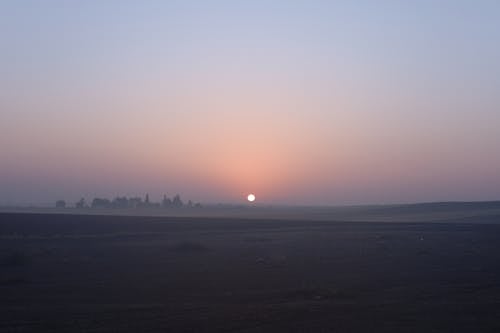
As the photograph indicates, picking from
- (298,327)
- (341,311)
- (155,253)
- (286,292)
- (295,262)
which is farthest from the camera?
(155,253)

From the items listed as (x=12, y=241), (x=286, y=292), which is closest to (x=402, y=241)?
(x=12, y=241)

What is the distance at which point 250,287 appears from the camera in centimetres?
4081

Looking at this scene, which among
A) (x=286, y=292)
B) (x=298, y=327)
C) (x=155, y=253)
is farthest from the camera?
(x=155, y=253)

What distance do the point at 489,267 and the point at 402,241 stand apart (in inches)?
1235

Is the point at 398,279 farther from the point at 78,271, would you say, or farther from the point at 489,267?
the point at 78,271

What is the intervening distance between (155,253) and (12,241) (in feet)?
68.3

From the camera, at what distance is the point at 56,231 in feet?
343

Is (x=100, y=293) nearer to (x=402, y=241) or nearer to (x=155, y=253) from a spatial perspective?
(x=155, y=253)

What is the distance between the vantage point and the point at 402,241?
276 ft

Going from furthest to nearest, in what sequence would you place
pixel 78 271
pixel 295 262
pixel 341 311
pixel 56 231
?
pixel 56 231 → pixel 295 262 → pixel 78 271 → pixel 341 311

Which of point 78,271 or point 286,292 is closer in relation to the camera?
point 286,292

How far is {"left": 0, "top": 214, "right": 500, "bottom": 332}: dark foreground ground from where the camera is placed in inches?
1095

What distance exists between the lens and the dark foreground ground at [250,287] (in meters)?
27.8

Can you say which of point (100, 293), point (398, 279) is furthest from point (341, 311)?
point (398, 279)
